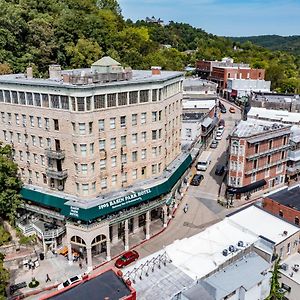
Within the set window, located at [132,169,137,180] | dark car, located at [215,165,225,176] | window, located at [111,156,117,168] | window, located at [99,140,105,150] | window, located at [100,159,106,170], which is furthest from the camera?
dark car, located at [215,165,225,176]

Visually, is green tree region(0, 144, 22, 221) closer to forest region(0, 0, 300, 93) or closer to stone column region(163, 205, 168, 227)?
stone column region(163, 205, 168, 227)

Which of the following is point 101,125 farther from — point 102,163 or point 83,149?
point 102,163

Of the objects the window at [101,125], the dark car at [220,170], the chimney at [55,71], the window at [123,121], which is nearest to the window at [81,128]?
the window at [101,125]

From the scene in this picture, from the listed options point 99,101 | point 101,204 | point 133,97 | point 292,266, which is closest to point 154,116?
point 133,97

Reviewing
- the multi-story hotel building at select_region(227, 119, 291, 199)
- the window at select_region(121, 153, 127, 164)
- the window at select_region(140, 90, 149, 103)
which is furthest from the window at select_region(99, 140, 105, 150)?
the multi-story hotel building at select_region(227, 119, 291, 199)

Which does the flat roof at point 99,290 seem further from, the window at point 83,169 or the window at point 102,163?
the window at point 102,163

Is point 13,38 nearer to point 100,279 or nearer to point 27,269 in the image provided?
point 27,269
